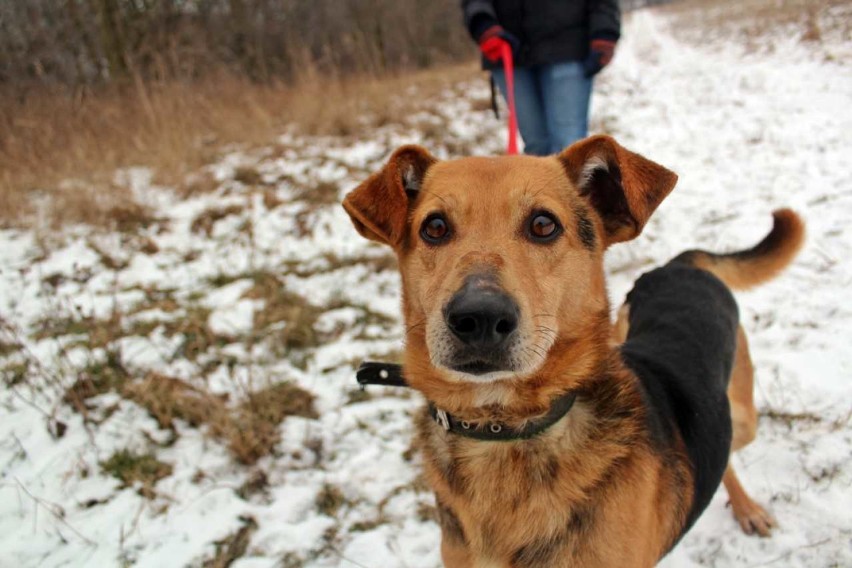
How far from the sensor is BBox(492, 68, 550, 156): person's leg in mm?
4605

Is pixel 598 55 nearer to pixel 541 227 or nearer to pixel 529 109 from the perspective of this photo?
pixel 529 109

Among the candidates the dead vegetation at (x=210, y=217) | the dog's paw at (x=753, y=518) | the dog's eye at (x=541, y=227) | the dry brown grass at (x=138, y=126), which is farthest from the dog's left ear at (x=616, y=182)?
the dry brown grass at (x=138, y=126)

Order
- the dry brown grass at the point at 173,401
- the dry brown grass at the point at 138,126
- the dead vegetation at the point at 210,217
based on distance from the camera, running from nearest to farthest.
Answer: the dry brown grass at the point at 173,401
the dead vegetation at the point at 210,217
the dry brown grass at the point at 138,126

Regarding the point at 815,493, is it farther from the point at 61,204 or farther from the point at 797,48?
the point at 797,48

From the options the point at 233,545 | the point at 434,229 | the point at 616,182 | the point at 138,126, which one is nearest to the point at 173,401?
the point at 233,545

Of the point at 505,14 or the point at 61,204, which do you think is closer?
the point at 505,14

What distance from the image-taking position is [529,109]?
15.5 feet

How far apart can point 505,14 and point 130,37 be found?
10.5 meters

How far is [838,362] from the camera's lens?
328cm

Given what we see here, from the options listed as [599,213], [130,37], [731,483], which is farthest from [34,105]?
[731,483]

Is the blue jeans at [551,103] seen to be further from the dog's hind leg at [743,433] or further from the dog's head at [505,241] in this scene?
the dog's head at [505,241]

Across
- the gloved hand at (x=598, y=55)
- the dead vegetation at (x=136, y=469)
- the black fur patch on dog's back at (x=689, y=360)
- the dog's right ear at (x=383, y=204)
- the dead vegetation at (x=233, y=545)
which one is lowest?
the dead vegetation at (x=233, y=545)

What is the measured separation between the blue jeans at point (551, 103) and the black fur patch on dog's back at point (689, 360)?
1.97 metres

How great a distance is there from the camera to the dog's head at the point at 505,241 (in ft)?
5.48
